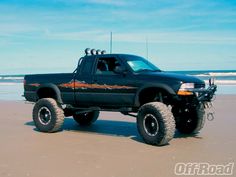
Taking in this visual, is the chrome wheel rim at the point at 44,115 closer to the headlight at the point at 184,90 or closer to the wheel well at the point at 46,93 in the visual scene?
the wheel well at the point at 46,93

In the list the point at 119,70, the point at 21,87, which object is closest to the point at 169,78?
the point at 119,70

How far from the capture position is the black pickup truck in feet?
23.5

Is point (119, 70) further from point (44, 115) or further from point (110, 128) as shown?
point (44, 115)

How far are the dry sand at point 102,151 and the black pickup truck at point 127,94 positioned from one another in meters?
0.37

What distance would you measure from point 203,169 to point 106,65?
13.2 feet

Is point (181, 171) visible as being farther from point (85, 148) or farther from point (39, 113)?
point (39, 113)

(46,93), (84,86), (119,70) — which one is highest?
(119,70)

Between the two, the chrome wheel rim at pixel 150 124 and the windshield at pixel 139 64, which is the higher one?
the windshield at pixel 139 64

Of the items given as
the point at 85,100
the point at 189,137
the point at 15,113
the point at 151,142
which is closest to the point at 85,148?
the point at 151,142

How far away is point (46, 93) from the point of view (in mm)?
9617

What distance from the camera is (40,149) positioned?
6.85 metres

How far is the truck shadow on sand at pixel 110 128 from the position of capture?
330 inches

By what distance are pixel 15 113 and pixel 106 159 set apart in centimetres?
Result: 787

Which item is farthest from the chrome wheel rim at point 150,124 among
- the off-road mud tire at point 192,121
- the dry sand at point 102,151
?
the off-road mud tire at point 192,121
